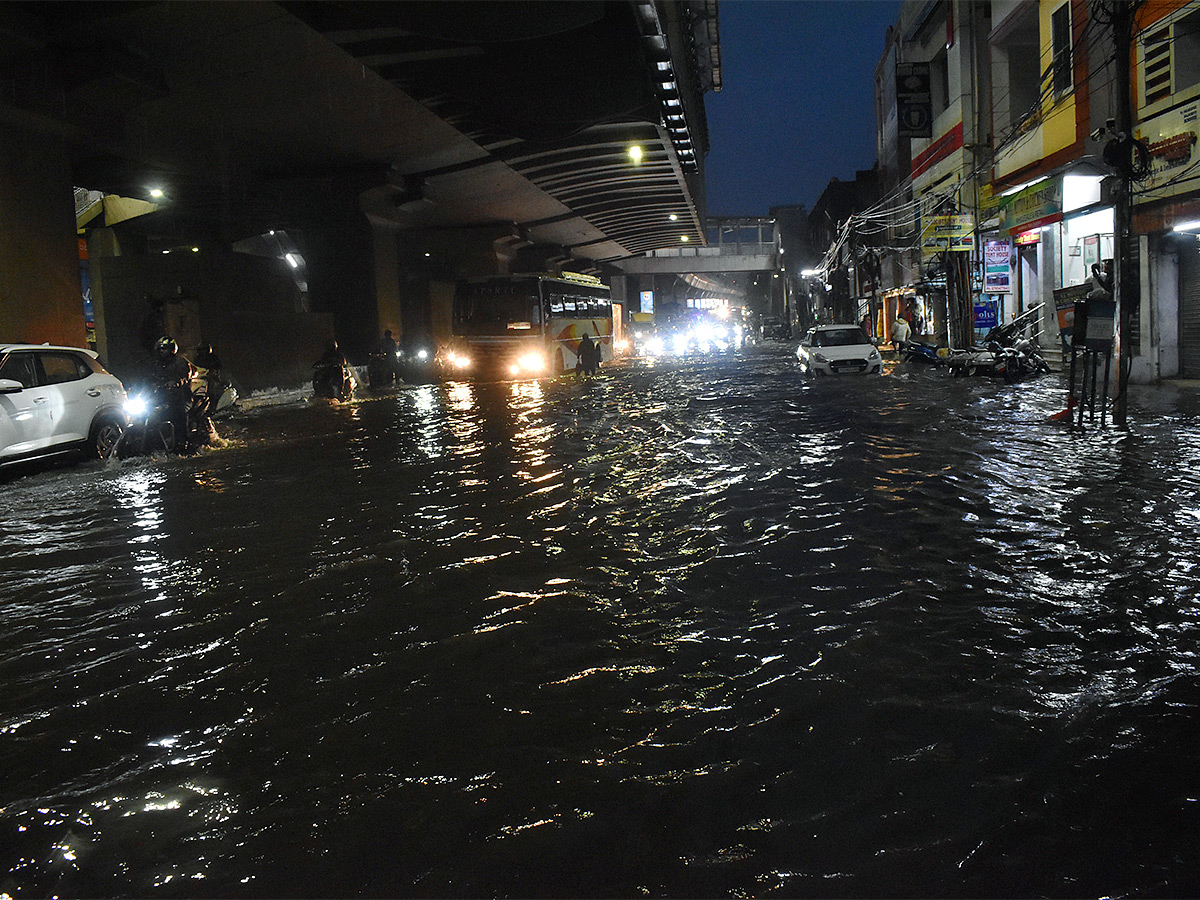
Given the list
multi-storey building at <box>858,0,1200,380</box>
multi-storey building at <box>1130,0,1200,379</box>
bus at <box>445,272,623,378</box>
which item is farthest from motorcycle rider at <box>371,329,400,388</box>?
multi-storey building at <box>1130,0,1200,379</box>

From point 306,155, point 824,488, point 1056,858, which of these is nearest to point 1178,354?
point 824,488

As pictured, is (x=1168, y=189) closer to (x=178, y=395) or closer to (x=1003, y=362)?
(x=1003, y=362)

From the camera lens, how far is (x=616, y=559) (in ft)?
21.1

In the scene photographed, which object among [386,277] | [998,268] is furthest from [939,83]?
[386,277]

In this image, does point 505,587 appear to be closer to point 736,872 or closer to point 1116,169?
point 736,872

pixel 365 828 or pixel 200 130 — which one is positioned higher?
pixel 200 130

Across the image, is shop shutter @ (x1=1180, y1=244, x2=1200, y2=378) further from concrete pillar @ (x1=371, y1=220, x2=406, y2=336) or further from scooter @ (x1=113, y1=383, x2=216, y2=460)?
concrete pillar @ (x1=371, y1=220, x2=406, y2=336)

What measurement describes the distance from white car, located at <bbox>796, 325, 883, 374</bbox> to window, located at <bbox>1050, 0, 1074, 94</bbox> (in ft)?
27.0

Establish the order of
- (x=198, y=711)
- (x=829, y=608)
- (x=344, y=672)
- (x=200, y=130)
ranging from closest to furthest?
1. (x=198, y=711)
2. (x=344, y=672)
3. (x=829, y=608)
4. (x=200, y=130)

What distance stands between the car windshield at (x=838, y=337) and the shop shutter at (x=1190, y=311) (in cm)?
873

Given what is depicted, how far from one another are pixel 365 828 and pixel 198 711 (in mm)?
1433

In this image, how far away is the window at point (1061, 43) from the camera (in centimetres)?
2331

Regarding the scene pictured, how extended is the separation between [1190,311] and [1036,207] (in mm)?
6448

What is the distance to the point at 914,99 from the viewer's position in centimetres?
3641
